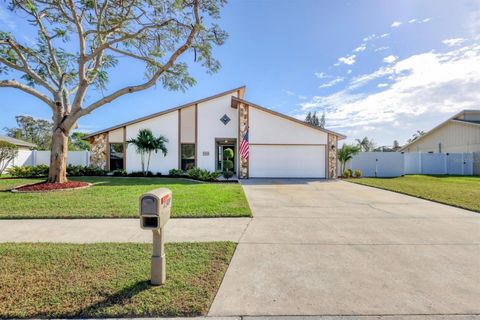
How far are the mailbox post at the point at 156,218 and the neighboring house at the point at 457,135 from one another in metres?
30.0

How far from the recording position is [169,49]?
41.0ft

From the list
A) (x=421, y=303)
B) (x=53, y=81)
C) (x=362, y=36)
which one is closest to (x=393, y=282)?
(x=421, y=303)

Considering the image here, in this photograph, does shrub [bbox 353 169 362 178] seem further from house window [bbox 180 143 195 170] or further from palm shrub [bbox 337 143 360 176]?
house window [bbox 180 143 195 170]

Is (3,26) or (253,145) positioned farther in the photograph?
(253,145)

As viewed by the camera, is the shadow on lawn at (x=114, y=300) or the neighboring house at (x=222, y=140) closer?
the shadow on lawn at (x=114, y=300)

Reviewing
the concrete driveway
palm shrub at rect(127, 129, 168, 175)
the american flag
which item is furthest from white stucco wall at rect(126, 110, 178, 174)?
the concrete driveway

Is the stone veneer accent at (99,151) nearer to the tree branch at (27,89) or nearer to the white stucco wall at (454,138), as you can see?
the tree branch at (27,89)

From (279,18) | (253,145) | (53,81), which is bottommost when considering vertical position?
Result: (253,145)

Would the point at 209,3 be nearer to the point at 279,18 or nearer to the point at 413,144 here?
the point at 279,18

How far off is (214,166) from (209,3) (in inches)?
378

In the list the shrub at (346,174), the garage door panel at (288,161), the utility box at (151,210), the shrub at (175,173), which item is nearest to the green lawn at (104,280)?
the utility box at (151,210)

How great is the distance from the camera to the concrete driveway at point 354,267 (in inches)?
94.7

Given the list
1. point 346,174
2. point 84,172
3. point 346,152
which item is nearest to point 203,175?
point 84,172

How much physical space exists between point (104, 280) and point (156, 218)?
1.10m
